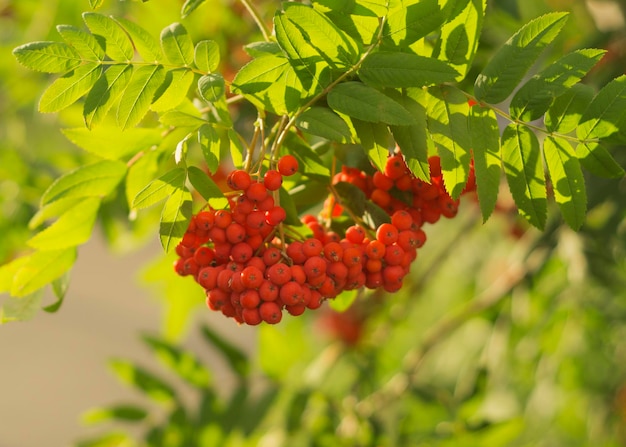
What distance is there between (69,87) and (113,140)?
5.7 inches

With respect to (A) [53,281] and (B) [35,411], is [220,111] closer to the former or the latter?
(A) [53,281]

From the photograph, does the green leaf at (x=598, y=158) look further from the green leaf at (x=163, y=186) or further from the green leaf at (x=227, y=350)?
the green leaf at (x=227, y=350)

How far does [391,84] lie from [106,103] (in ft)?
0.68

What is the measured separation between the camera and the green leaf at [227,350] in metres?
1.26

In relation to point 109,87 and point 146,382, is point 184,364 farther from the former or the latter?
point 109,87

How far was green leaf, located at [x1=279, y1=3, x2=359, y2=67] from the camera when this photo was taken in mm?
516

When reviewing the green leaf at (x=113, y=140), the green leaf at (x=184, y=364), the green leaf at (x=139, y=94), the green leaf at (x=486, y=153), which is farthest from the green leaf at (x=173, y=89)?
the green leaf at (x=184, y=364)

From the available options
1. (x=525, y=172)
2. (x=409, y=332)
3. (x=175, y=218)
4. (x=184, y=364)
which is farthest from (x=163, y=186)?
(x=409, y=332)

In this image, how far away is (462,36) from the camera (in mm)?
566

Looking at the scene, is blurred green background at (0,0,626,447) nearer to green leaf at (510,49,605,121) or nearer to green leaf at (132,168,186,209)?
green leaf at (510,49,605,121)

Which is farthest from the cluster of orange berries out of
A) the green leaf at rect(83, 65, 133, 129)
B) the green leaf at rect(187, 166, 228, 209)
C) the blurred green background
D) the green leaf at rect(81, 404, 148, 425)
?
the green leaf at rect(81, 404, 148, 425)

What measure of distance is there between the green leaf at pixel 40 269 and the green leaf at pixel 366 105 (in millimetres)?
305

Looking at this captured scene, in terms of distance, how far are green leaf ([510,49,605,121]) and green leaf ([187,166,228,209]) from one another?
0.23m

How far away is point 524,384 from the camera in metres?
1.57
